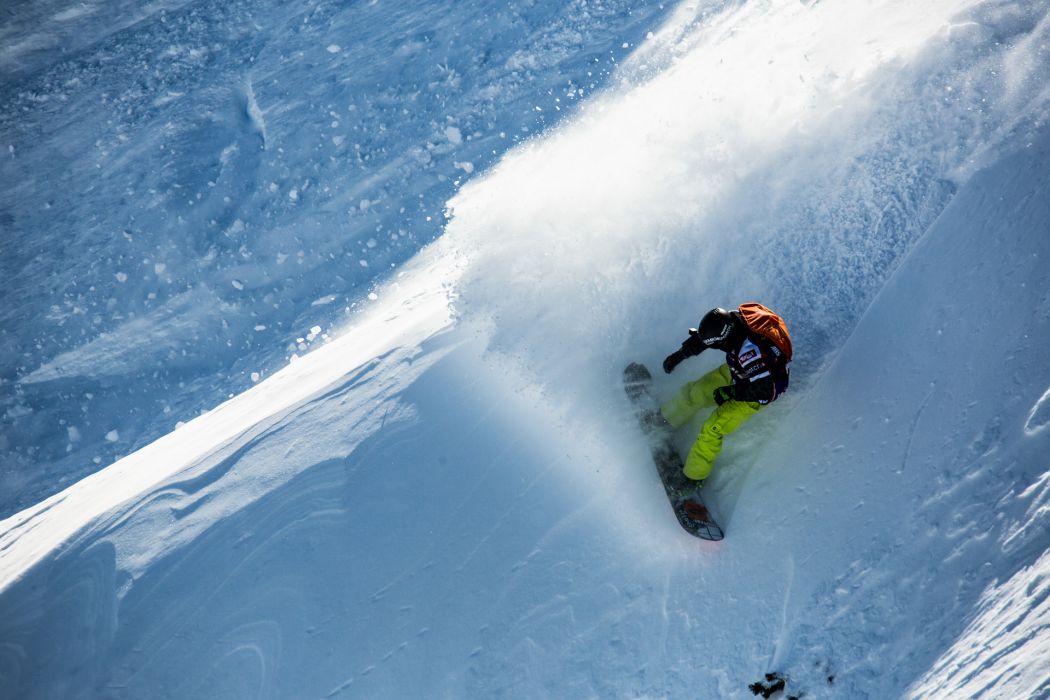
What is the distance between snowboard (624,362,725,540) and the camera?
4520 millimetres

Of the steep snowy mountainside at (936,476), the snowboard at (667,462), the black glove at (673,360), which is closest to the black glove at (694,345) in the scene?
the black glove at (673,360)

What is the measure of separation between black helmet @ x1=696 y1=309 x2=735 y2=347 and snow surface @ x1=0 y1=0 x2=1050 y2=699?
0.92 meters

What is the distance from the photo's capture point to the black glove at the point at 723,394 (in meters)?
4.50

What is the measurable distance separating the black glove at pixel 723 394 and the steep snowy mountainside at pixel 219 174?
640cm

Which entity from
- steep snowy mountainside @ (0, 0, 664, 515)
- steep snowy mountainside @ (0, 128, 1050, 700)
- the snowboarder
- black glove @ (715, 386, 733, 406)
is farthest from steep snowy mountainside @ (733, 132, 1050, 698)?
steep snowy mountainside @ (0, 0, 664, 515)

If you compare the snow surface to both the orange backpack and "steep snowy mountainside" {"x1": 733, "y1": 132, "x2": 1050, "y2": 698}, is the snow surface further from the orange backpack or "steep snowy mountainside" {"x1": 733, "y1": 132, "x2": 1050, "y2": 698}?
the orange backpack

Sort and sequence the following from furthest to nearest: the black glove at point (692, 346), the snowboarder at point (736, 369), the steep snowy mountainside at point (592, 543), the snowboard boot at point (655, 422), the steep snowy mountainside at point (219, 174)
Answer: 1. the steep snowy mountainside at point (219, 174)
2. the snowboard boot at point (655, 422)
3. the black glove at point (692, 346)
4. the snowboarder at point (736, 369)
5. the steep snowy mountainside at point (592, 543)

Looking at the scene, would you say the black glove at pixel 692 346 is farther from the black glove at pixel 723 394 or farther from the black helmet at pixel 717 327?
the black glove at pixel 723 394

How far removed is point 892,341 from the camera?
4602mm

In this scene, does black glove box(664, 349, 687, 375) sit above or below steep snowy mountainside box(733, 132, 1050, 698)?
above

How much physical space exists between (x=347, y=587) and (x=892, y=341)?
15.5 ft

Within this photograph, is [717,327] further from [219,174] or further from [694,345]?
[219,174]

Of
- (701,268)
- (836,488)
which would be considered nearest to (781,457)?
(836,488)

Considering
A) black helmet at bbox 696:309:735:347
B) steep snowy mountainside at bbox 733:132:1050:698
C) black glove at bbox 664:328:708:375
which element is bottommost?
steep snowy mountainside at bbox 733:132:1050:698
